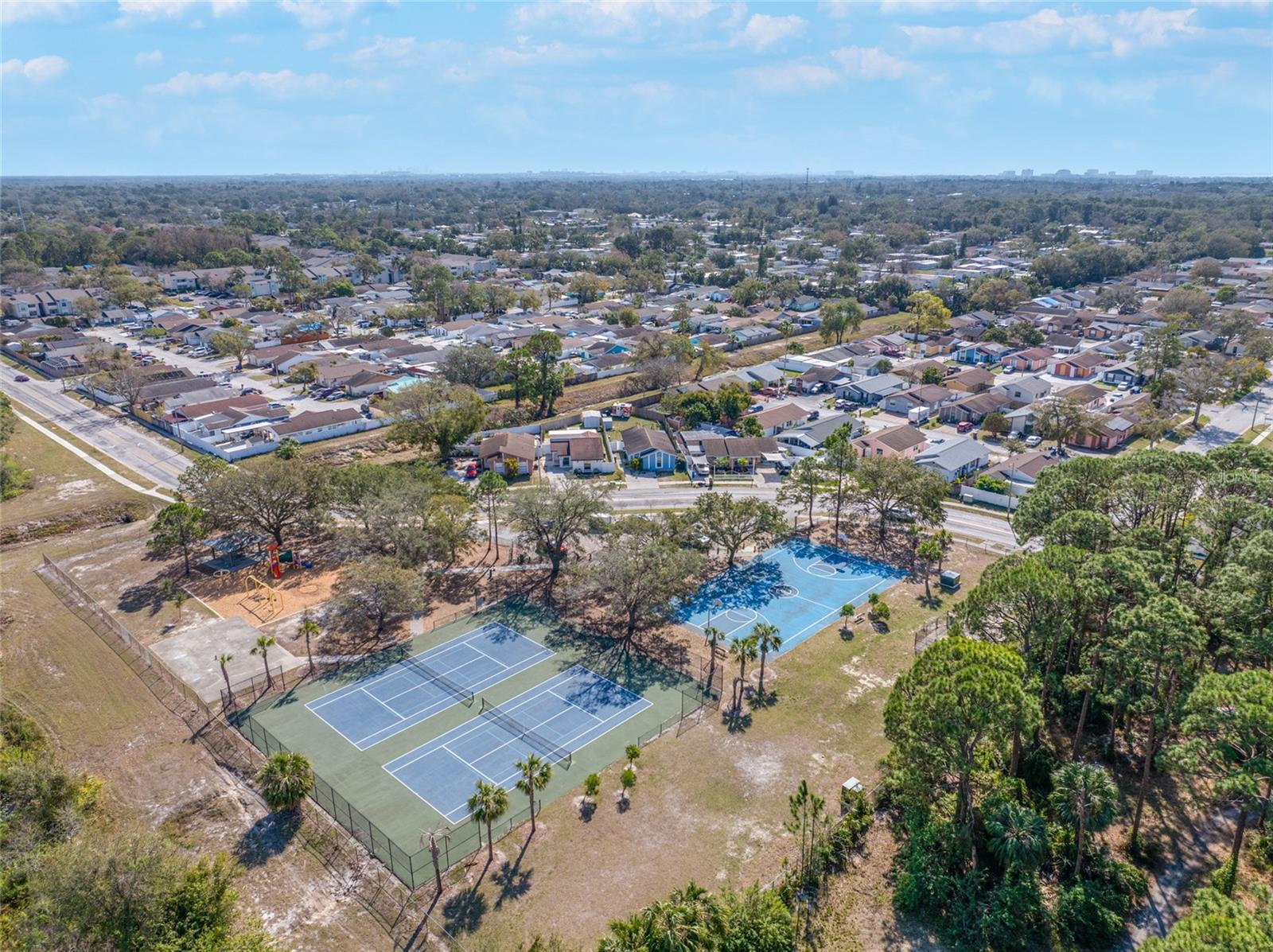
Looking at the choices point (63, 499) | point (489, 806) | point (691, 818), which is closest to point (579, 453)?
point (63, 499)

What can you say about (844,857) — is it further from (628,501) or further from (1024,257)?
(1024,257)

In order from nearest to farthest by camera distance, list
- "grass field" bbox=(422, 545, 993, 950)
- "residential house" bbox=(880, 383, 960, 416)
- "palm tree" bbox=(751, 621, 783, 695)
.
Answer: "grass field" bbox=(422, 545, 993, 950)
"palm tree" bbox=(751, 621, 783, 695)
"residential house" bbox=(880, 383, 960, 416)

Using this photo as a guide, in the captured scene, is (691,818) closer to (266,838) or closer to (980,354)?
(266,838)

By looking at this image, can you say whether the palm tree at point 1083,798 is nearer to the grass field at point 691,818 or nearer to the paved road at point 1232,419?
the grass field at point 691,818

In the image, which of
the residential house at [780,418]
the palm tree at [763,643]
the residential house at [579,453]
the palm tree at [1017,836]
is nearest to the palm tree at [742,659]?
the palm tree at [763,643]

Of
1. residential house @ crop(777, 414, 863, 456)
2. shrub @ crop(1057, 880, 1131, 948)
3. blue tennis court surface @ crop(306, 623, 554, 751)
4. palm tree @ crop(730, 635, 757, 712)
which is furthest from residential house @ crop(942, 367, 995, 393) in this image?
shrub @ crop(1057, 880, 1131, 948)

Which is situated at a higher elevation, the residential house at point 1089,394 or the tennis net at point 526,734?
the residential house at point 1089,394

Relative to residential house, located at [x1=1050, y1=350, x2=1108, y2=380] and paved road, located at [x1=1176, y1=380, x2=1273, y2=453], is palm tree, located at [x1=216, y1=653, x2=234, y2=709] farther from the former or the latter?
residential house, located at [x1=1050, y1=350, x2=1108, y2=380]
